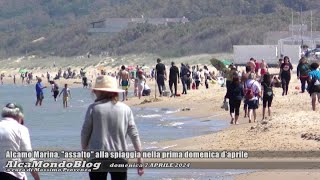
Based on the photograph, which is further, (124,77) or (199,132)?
(124,77)

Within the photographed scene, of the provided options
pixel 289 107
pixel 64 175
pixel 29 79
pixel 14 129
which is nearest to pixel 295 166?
pixel 64 175

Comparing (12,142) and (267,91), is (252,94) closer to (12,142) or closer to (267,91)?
(267,91)

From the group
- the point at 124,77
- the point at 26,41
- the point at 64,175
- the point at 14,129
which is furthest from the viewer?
the point at 26,41

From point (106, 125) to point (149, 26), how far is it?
307 feet

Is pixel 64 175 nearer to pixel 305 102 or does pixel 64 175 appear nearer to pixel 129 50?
pixel 305 102

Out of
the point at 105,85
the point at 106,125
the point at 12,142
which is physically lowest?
the point at 12,142

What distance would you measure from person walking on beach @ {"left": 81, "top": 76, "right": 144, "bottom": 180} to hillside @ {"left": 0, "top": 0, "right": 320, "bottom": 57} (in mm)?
72077

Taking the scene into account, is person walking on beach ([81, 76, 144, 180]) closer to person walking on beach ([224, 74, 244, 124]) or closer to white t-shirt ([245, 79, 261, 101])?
person walking on beach ([224, 74, 244, 124])

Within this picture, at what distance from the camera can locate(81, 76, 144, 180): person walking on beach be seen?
26.9 ft

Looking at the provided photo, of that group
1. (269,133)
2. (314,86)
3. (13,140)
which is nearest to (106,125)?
(13,140)

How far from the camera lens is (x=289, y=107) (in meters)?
22.9

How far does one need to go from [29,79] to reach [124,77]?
5150 centimetres

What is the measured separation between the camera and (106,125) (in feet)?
26.9

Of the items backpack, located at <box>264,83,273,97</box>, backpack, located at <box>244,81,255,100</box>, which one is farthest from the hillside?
backpack, located at <box>244,81,255,100</box>
